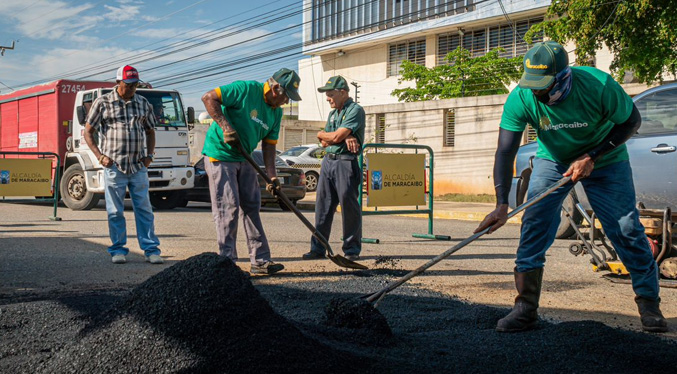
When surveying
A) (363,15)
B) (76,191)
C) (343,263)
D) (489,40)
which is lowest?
(343,263)

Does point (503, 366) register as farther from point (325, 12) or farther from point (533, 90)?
point (325, 12)

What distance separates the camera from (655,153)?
25.8ft

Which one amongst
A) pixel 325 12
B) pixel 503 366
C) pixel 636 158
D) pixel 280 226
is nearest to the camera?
pixel 503 366

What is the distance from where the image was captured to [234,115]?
5973 millimetres

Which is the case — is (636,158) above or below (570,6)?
below

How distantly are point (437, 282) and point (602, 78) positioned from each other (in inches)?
99.8

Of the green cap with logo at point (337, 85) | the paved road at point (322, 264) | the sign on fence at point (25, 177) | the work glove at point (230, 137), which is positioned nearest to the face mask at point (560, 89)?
the paved road at point (322, 264)

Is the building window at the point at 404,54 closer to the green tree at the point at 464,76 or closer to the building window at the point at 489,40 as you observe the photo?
the building window at the point at 489,40

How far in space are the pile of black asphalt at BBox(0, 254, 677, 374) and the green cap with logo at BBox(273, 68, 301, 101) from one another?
7.87 ft

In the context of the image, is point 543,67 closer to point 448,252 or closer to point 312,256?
point 448,252

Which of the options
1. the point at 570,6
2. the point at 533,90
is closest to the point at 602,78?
the point at 533,90

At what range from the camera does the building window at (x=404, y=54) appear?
4253 cm

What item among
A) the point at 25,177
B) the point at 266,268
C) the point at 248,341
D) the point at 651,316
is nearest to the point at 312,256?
the point at 266,268

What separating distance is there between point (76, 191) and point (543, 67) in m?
12.5
